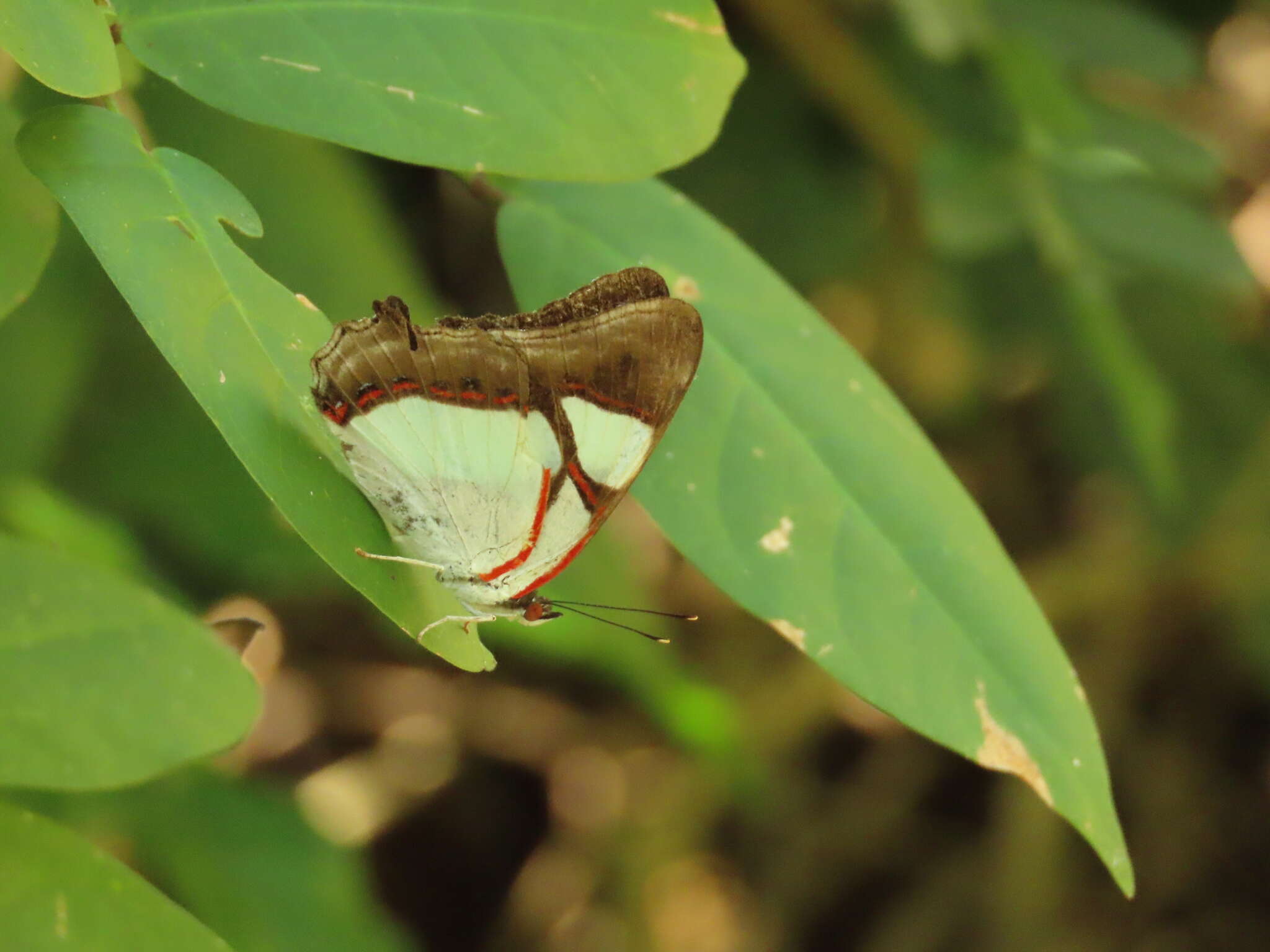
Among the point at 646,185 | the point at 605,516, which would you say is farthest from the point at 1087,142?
the point at 605,516

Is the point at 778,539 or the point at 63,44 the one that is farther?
the point at 778,539

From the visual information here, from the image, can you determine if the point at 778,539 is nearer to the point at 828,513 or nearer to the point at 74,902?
the point at 828,513

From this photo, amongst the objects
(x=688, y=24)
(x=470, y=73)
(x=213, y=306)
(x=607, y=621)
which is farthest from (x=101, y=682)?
(x=607, y=621)

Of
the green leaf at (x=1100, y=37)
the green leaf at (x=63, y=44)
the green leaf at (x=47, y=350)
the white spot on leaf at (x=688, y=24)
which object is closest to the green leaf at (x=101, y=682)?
the green leaf at (x=63, y=44)

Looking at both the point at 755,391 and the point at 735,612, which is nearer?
the point at 755,391

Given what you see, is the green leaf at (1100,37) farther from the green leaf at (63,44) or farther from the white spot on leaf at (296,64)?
the green leaf at (63,44)

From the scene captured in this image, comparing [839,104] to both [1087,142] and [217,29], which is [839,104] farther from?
[217,29]
